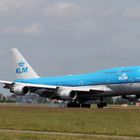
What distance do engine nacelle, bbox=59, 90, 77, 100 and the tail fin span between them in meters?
13.7

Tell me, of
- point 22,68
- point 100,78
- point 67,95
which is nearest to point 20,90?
point 67,95

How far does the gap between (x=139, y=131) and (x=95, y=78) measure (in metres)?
42.3

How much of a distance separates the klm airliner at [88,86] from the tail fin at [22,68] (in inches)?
156

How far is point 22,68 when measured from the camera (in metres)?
79.2

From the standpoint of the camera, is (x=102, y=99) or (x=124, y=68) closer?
(x=124, y=68)

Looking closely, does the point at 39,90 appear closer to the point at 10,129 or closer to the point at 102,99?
the point at 102,99

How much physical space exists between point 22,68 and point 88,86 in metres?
15.7

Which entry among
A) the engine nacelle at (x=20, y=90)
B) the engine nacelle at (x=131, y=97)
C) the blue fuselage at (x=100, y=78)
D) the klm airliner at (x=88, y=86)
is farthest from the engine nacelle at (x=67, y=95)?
the engine nacelle at (x=131, y=97)

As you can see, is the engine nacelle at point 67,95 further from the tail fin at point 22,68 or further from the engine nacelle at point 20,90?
the tail fin at point 22,68

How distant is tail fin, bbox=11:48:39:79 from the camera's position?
3097 inches

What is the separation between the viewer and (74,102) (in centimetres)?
6706

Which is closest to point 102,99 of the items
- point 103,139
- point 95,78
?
point 95,78

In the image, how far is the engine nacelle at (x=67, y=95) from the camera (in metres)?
64.6

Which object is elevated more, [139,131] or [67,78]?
[67,78]
